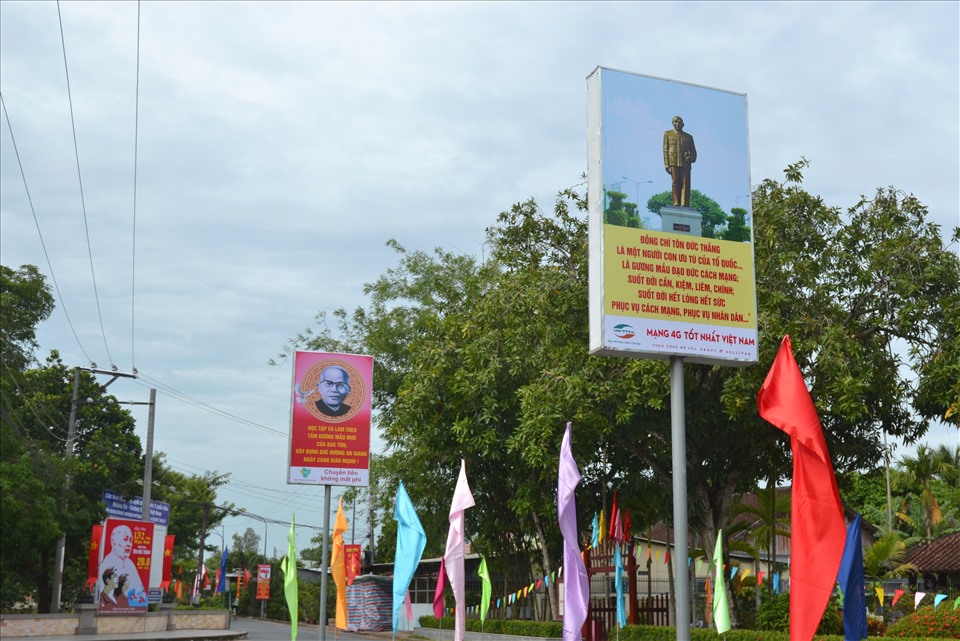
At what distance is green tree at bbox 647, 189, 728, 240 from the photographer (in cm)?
928

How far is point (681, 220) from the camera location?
9.30 m

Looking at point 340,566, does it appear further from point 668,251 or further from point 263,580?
point 263,580

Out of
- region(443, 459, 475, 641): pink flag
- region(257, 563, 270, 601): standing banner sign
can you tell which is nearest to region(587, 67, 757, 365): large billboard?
region(443, 459, 475, 641): pink flag

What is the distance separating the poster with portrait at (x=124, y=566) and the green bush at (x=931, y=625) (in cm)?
2419

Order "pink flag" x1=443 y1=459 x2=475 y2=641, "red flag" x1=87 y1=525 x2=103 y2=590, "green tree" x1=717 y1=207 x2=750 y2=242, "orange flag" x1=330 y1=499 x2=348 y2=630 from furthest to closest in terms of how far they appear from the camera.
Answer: "red flag" x1=87 y1=525 x2=103 y2=590
"orange flag" x1=330 y1=499 x2=348 y2=630
"pink flag" x1=443 y1=459 x2=475 y2=641
"green tree" x1=717 y1=207 x2=750 y2=242

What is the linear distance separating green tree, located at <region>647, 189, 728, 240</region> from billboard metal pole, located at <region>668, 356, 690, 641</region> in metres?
1.25

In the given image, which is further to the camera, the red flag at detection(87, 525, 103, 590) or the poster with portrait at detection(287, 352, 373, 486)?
the red flag at detection(87, 525, 103, 590)

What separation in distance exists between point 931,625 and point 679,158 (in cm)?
1339

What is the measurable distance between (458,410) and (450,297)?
193 inches

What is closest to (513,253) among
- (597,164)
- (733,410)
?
(733,410)

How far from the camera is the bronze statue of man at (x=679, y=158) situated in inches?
368

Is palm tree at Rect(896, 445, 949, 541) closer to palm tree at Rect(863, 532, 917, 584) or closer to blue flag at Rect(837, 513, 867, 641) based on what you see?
palm tree at Rect(863, 532, 917, 584)

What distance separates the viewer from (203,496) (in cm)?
7012

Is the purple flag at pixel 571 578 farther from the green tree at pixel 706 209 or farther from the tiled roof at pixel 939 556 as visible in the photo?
the tiled roof at pixel 939 556
